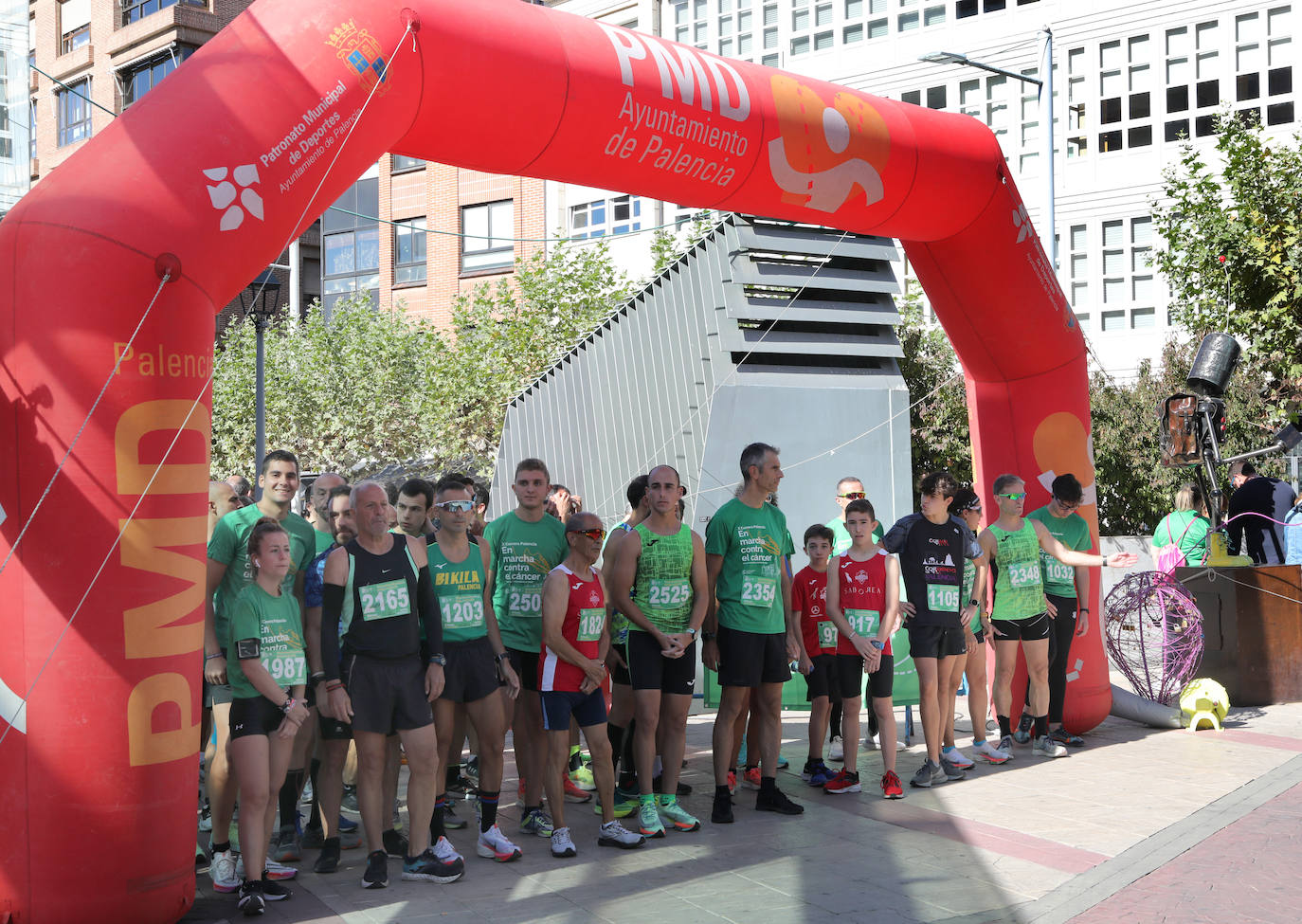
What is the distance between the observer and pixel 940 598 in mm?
7879

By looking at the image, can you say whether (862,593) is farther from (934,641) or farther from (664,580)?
(664,580)

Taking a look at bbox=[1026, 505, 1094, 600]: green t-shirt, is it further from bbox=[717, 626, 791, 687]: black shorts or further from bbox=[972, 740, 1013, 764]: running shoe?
bbox=[717, 626, 791, 687]: black shorts

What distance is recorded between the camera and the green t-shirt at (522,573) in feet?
22.6

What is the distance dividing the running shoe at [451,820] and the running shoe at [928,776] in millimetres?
2804

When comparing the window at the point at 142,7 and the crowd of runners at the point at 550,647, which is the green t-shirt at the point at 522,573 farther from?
the window at the point at 142,7

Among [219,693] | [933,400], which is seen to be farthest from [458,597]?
[933,400]

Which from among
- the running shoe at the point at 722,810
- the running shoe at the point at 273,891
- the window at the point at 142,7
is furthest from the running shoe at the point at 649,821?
the window at the point at 142,7

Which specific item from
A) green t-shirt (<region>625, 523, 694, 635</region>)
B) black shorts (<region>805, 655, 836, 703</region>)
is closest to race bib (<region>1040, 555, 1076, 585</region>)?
black shorts (<region>805, 655, 836, 703</region>)

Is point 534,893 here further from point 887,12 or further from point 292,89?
point 887,12

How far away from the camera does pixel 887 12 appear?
1138 inches

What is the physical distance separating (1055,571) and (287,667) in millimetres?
5785

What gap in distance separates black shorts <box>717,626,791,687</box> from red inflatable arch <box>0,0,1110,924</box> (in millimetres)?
2723

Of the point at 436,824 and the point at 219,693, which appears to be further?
the point at 436,824

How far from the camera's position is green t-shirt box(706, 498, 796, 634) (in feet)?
23.1
